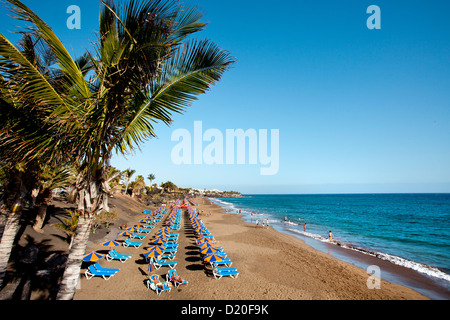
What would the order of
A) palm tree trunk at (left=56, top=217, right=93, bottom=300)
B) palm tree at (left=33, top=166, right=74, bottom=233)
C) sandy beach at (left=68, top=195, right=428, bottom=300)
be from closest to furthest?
1. palm tree trunk at (left=56, top=217, right=93, bottom=300)
2. sandy beach at (left=68, top=195, right=428, bottom=300)
3. palm tree at (left=33, top=166, right=74, bottom=233)

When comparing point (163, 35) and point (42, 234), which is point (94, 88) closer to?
point (163, 35)

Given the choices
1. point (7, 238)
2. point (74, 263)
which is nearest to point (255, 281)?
point (74, 263)

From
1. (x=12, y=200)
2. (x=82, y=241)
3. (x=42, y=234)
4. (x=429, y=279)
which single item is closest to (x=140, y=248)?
(x=42, y=234)

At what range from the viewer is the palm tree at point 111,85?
2.69 metres

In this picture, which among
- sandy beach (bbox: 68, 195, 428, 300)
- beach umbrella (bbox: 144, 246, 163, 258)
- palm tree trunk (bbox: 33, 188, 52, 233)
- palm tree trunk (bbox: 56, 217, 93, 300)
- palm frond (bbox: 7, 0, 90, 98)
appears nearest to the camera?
palm frond (bbox: 7, 0, 90, 98)

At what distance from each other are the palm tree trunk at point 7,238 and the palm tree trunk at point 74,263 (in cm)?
257

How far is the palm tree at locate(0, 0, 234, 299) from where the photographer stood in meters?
2.69

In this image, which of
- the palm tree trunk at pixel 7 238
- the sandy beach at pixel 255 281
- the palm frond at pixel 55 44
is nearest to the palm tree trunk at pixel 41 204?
the sandy beach at pixel 255 281

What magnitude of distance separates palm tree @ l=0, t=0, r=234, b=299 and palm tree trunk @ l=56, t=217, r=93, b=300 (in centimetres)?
1

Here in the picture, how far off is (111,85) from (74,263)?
2838 millimetres

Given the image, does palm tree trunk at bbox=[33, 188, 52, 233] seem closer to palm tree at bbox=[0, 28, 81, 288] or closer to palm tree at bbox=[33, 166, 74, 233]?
palm tree at bbox=[33, 166, 74, 233]

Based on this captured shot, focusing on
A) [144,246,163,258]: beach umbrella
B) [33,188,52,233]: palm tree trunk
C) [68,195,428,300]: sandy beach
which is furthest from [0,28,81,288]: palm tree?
[33,188,52,233]: palm tree trunk

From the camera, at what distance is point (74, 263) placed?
3.29m

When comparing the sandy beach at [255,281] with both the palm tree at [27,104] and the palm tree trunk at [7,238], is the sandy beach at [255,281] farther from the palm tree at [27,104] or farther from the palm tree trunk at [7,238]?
the palm tree at [27,104]
